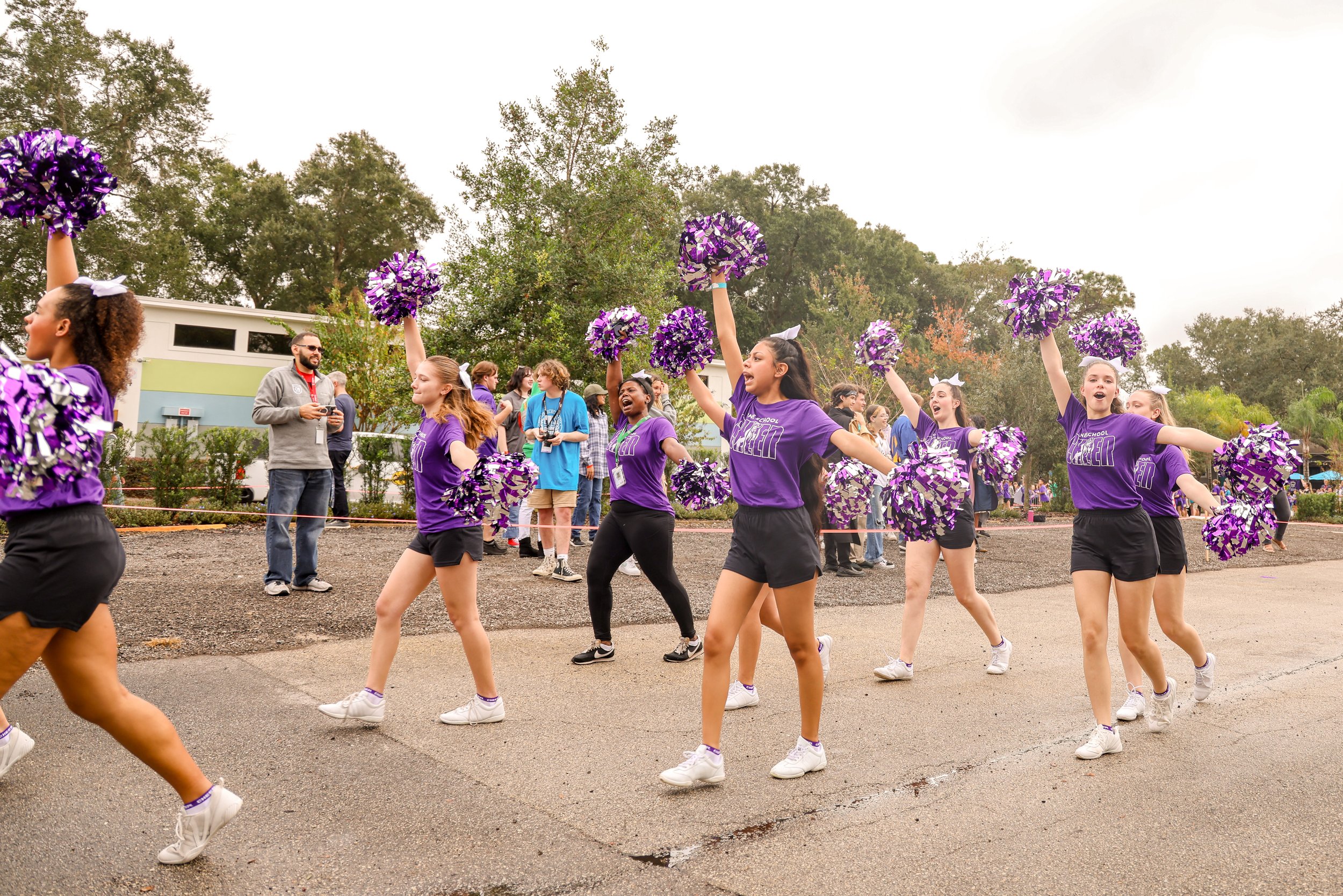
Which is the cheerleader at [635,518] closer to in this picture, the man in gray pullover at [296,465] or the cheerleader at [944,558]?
the cheerleader at [944,558]

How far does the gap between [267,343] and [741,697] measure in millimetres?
31708

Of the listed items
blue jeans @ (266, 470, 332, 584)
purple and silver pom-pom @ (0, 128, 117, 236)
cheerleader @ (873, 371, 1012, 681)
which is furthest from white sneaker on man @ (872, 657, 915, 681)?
purple and silver pom-pom @ (0, 128, 117, 236)

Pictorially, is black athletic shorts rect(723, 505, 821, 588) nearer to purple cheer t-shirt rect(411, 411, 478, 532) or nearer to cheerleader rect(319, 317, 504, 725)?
cheerleader rect(319, 317, 504, 725)

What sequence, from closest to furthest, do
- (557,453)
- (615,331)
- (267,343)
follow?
(615,331), (557,453), (267,343)

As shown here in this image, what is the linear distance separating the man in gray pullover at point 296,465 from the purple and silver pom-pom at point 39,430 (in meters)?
4.93

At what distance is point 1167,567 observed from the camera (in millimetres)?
5301

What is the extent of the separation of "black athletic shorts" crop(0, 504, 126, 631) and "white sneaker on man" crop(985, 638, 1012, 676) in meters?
5.40

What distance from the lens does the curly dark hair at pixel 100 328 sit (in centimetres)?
314

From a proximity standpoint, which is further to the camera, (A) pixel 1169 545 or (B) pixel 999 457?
(B) pixel 999 457

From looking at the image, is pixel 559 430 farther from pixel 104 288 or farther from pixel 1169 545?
pixel 104 288

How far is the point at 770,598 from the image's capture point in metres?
5.65

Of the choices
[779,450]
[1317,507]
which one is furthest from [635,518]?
[1317,507]

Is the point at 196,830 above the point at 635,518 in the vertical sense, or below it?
below

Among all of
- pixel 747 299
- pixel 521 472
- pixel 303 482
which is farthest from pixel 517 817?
pixel 747 299
